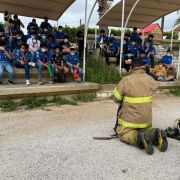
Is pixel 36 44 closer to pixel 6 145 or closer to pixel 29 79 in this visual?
pixel 29 79

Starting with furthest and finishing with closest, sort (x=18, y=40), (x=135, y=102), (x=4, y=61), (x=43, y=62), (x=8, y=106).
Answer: (x=18, y=40), (x=43, y=62), (x=4, y=61), (x=8, y=106), (x=135, y=102)

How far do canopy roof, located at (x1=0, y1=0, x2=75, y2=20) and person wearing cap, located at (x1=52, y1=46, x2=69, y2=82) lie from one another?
344cm

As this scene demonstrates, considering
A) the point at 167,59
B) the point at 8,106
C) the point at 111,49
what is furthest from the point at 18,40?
the point at 167,59

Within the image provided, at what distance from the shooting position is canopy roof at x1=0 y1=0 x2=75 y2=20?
39.9 ft

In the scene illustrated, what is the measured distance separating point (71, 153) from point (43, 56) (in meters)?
5.17

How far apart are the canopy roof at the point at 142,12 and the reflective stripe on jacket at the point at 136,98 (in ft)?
26.5

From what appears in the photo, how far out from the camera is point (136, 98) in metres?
5.45

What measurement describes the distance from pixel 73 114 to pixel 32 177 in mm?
3688

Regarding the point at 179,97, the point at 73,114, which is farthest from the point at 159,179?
the point at 179,97

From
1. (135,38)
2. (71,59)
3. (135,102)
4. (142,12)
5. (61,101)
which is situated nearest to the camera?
(135,102)

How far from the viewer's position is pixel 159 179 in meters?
4.28

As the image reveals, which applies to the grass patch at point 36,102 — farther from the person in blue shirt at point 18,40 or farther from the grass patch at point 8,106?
the person in blue shirt at point 18,40

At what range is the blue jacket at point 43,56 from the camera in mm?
9547

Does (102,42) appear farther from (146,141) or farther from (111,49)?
(146,141)
